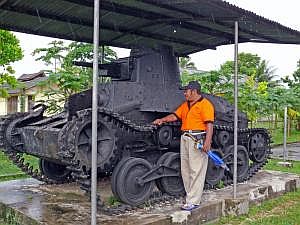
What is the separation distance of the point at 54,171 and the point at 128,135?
2.43 m

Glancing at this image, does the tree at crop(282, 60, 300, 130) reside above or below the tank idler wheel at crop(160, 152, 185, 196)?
above

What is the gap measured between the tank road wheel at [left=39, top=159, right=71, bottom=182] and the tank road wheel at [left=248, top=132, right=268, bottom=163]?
3.98m

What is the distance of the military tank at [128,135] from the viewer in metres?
6.32

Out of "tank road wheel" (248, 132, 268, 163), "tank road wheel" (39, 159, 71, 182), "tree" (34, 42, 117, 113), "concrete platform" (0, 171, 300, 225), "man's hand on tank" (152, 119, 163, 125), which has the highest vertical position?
"tree" (34, 42, 117, 113)

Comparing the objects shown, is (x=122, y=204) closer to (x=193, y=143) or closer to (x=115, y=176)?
(x=115, y=176)

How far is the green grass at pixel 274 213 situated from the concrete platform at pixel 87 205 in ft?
0.45

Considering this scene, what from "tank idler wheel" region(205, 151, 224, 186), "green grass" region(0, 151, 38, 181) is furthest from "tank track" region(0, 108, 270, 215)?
"green grass" region(0, 151, 38, 181)

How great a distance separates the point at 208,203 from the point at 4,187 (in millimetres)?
3814

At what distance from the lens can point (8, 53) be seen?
1396 centimetres

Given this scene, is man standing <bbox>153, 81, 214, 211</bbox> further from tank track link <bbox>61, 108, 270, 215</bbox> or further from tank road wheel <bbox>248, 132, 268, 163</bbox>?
tank road wheel <bbox>248, 132, 268, 163</bbox>

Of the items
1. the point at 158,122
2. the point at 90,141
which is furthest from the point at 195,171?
the point at 90,141

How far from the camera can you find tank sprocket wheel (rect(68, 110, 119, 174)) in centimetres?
599

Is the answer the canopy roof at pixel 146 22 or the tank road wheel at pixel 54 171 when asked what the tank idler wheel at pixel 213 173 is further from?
the tank road wheel at pixel 54 171

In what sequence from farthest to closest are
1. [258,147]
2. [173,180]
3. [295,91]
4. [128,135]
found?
[295,91], [258,147], [173,180], [128,135]
